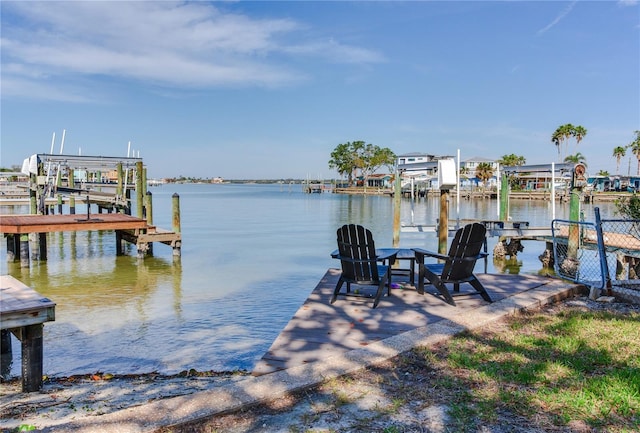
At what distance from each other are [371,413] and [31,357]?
3398 millimetres

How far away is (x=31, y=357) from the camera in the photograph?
15.6 ft

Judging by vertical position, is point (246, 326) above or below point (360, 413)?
below

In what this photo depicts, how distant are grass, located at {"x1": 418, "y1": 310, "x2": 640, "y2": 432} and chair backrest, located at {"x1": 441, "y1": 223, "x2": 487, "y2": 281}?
0.93 metres

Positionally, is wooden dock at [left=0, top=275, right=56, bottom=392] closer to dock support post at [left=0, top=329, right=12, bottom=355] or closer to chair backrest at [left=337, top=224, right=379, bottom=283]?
dock support post at [left=0, top=329, right=12, bottom=355]

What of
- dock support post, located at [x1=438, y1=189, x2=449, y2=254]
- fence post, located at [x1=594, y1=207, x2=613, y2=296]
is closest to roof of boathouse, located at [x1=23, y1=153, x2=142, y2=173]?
dock support post, located at [x1=438, y1=189, x2=449, y2=254]

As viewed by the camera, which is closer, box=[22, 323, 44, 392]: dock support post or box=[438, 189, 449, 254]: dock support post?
box=[22, 323, 44, 392]: dock support post

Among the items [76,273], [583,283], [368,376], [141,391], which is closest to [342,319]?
[368,376]

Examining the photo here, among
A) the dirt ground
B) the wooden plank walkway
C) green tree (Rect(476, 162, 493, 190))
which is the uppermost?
green tree (Rect(476, 162, 493, 190))

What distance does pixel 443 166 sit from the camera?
10023 mm

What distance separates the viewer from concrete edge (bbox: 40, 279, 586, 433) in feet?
10.1

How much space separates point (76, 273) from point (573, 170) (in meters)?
12.3

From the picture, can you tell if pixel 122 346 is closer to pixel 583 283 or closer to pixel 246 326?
pixel 246 326

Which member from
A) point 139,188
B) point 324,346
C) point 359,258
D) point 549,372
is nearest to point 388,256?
point 359,258

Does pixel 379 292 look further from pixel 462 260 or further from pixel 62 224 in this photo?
pixel 62 224
